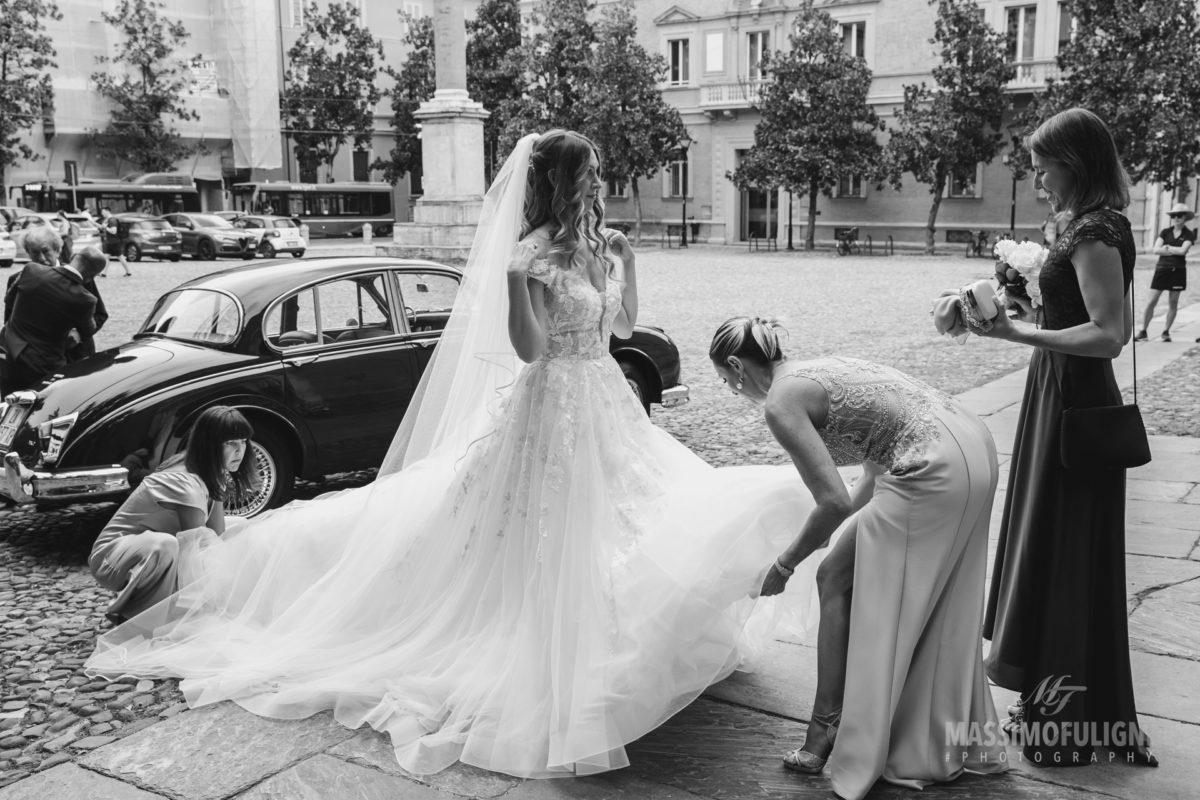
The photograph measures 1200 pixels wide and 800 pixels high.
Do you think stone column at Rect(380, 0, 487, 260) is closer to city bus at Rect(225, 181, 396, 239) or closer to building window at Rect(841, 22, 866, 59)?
building window at Rect(841, 22, 866, 59)

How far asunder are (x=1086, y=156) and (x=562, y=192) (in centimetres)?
174

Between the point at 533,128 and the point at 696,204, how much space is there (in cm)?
771

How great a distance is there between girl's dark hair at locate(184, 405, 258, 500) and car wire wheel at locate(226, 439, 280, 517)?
4.61ft

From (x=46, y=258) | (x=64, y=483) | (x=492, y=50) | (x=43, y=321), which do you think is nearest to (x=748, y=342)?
(x=64, y=483)

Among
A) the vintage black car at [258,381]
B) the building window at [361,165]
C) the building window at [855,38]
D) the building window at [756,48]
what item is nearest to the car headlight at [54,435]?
the vintage black car at [258,381]

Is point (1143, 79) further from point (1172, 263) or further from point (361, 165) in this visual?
point (361, 165)

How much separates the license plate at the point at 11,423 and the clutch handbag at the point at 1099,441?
5.35m

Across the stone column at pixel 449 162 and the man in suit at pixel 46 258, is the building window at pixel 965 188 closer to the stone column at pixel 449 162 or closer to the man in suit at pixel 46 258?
the stone column at pixel 449 162

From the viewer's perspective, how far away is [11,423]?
20.4 feet

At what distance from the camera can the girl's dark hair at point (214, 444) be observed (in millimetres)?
4855

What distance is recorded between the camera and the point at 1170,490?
273 inches

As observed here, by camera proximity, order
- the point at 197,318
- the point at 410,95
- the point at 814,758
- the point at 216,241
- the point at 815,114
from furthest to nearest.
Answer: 1. the point at 410,95
2. the point at 815,114
3. the point at 216,241
4. the point at 197,318
5. the point at 814,758

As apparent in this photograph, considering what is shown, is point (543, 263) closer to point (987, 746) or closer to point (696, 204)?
point (987, 746)

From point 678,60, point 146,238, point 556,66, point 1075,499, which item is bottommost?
point 1075,499
